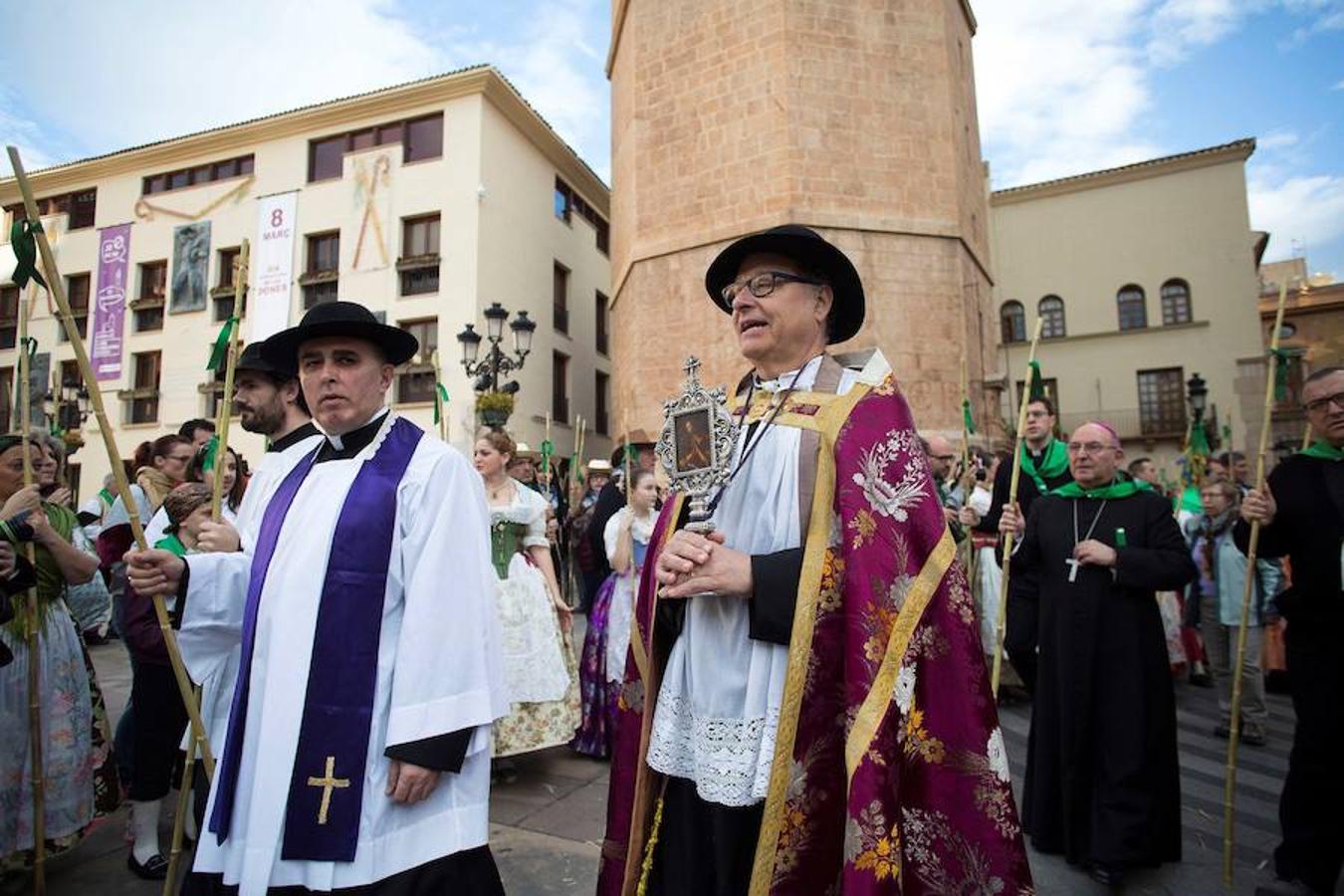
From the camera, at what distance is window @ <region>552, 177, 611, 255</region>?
83.8 ft

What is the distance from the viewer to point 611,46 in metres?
19.8

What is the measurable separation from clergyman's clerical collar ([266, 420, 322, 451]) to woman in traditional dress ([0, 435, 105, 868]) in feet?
2.94

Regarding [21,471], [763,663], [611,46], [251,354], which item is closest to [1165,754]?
[763,663]

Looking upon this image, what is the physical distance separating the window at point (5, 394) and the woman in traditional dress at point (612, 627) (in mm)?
29590

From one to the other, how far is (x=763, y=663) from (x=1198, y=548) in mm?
7242

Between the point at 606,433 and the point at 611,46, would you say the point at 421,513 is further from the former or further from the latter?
the point at 606,433

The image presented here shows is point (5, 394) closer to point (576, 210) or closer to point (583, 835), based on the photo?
point (576, 210)

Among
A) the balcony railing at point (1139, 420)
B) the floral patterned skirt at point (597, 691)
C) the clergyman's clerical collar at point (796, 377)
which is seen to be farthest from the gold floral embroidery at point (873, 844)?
the balcony railing at point (1139, 420)

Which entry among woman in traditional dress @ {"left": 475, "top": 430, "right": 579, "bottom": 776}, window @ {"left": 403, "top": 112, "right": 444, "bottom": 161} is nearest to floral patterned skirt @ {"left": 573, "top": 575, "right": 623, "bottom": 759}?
woman in traditional dress @ {"left": 475, "top": 430, "right": 579, "bottom": 776}

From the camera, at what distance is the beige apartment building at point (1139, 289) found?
27.9 m

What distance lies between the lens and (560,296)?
2525 cm

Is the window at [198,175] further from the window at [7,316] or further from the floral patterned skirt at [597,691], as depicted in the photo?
the floral patterned skirt at [597,691]

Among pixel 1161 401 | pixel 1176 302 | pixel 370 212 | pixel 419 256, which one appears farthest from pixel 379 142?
pixel 1161 401

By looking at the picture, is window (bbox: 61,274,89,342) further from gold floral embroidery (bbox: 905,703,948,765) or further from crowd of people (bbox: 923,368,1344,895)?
gold floral embroidery (bbox: 905,703,948,765)
